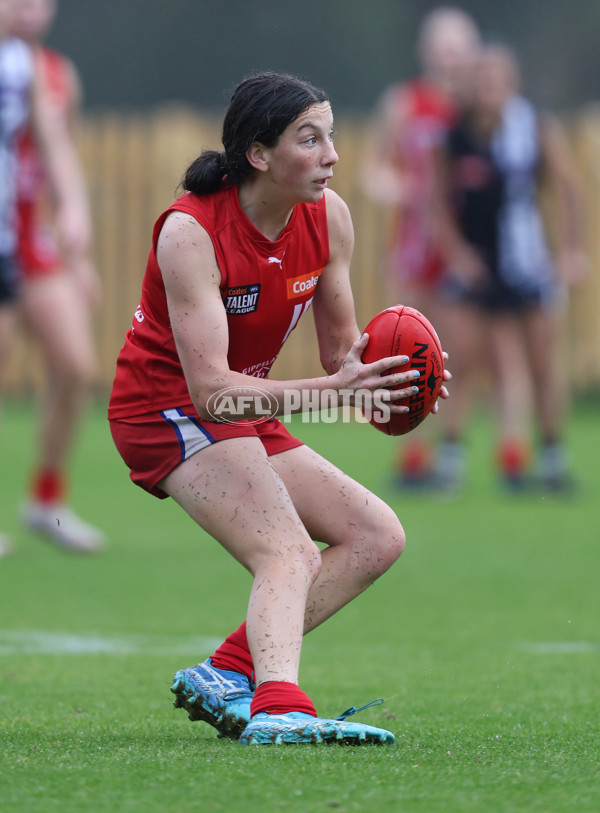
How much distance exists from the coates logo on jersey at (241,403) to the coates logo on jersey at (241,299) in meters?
0.25

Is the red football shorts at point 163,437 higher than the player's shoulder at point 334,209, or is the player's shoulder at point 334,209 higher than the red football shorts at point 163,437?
the player's shoulder at point 334,209

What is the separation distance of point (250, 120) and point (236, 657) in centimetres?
135

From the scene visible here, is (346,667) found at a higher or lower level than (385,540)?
lower

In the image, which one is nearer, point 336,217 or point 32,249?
point 336,217

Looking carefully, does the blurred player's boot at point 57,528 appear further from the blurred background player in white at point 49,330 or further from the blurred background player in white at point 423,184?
the blurred background player in white at point 423,184

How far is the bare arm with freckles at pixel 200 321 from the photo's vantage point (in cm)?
335

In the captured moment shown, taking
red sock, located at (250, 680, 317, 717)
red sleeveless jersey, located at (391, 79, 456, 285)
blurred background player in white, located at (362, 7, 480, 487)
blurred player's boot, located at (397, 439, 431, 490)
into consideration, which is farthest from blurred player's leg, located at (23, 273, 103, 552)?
red sock, located at (250, 680, 317, 717)

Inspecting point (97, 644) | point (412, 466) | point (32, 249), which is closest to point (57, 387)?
point (32, 249)

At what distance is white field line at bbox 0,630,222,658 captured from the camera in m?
4.87

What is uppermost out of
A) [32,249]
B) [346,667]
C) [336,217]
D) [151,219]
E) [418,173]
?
[151,219]

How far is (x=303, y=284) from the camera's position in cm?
364

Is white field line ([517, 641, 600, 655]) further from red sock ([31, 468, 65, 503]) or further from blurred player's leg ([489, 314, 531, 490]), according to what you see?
blurred player's leg ([489, 314, 531, 490])

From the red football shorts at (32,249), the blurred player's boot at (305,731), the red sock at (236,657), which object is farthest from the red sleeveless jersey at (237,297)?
the red football shorts at (32,249)

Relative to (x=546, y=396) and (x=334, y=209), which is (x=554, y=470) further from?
(x=334, y=209)
